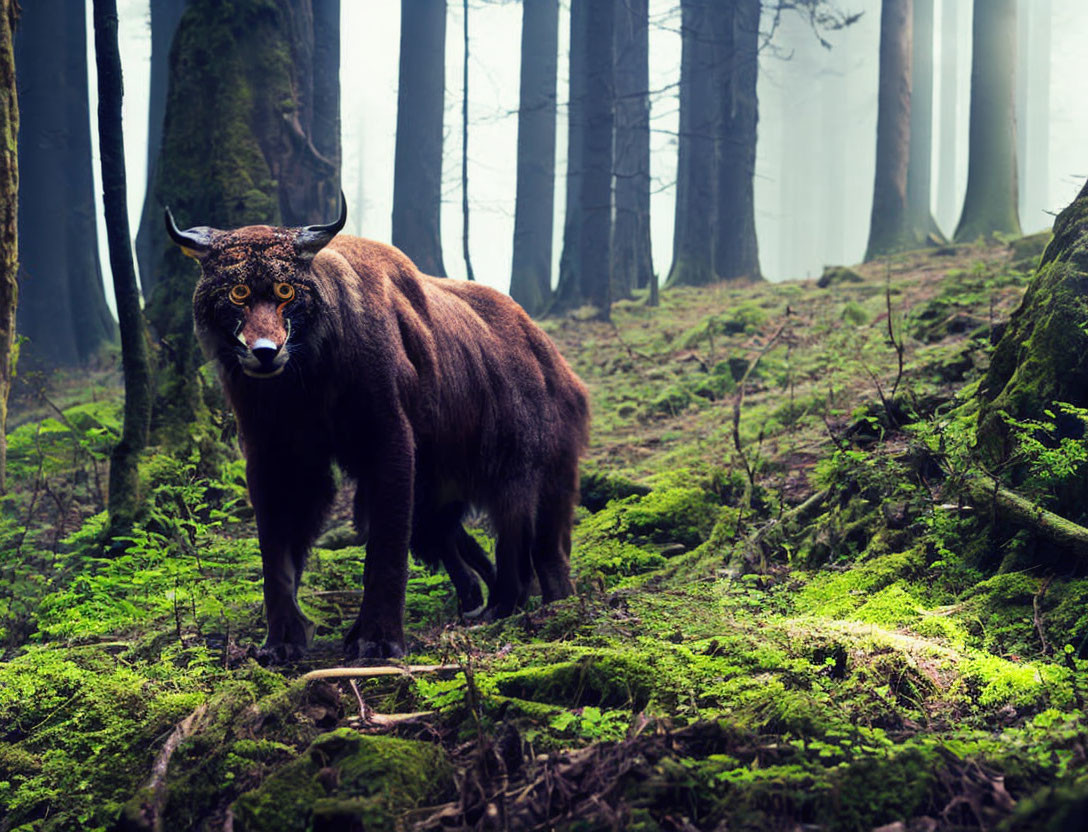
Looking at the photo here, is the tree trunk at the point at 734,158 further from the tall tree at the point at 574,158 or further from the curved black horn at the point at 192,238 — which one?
the curved black horn at the point at 192,238

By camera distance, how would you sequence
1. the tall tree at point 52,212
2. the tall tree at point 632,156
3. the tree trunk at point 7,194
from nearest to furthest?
1. the tree trunk at point 7,194
2. the tall tree at point 52,212
3. the tall tree at point 632,156

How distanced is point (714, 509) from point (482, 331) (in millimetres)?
2401

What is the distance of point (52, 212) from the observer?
18.5 meters

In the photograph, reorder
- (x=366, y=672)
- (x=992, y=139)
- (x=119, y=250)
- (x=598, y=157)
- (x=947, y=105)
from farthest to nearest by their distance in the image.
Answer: (x=947, y=105)
(x=598, y=157)
(x=992, y=139)
(x=119, y=250)
(x=366, y=672)

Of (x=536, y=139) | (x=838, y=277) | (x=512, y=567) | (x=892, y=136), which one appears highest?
(x=536, y=139)

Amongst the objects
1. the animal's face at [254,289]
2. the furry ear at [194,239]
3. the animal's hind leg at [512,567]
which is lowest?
the animal's hind leg at [512,567]

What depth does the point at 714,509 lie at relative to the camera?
7184 mm

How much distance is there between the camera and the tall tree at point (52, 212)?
18344 mm

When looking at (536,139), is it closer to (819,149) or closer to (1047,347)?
(1047,347)

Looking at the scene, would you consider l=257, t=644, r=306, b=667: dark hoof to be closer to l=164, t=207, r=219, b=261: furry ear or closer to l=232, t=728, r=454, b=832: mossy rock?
l=232, t=728, r=454, b=832: mossy rock

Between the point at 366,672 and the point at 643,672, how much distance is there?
1.21 meters

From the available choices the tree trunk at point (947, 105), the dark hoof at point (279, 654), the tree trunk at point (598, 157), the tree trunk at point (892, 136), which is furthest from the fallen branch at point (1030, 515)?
the tree trunk at point (947, 105)

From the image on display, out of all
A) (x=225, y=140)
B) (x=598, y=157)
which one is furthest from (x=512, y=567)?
(x=598, y=157)

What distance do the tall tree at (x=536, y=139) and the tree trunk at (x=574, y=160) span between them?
890 mm
